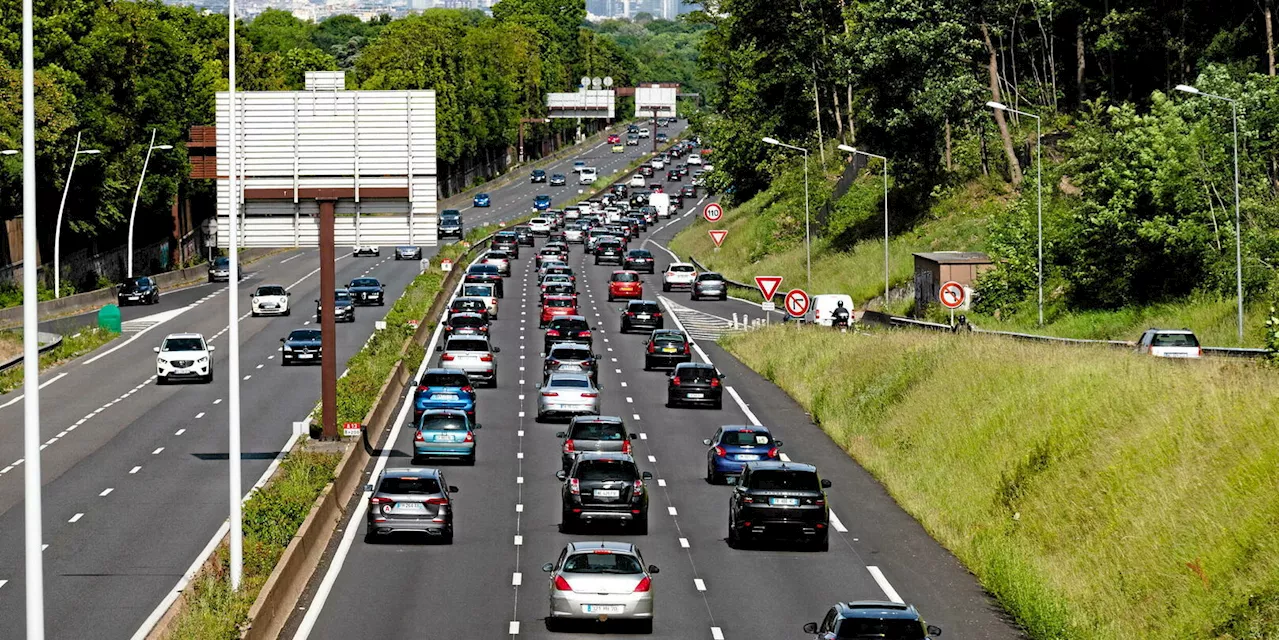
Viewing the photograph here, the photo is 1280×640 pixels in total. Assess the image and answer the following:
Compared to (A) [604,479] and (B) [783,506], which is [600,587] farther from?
(A) [604,479]

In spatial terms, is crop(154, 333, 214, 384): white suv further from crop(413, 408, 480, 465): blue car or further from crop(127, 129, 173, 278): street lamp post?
crop(127, 129, 173, 278): street lamp post

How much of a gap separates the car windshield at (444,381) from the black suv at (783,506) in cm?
1939

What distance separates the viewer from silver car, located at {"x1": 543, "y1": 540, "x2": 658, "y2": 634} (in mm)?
27156

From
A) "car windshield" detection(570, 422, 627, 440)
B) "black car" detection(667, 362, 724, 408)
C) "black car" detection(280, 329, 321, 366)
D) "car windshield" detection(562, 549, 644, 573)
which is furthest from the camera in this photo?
"black car" detection(280, 329, 321, 366)

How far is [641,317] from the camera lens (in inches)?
3068

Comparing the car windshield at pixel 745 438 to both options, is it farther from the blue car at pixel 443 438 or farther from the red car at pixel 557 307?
the red car at pixel 557 307

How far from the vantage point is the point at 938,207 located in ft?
311

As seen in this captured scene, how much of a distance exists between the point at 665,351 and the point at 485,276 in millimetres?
29517

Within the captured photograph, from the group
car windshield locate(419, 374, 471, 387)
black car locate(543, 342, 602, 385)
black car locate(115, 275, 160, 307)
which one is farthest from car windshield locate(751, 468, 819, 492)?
black car locate(115, 275, 160, 307)

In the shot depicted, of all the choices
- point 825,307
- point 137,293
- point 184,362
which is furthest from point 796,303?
point 137,293

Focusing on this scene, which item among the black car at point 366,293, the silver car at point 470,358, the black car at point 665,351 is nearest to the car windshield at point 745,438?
the silver car at point 470,358

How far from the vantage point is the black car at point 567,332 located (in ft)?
227

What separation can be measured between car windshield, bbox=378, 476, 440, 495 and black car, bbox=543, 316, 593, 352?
111 feet

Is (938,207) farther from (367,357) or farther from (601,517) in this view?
(601,517)
